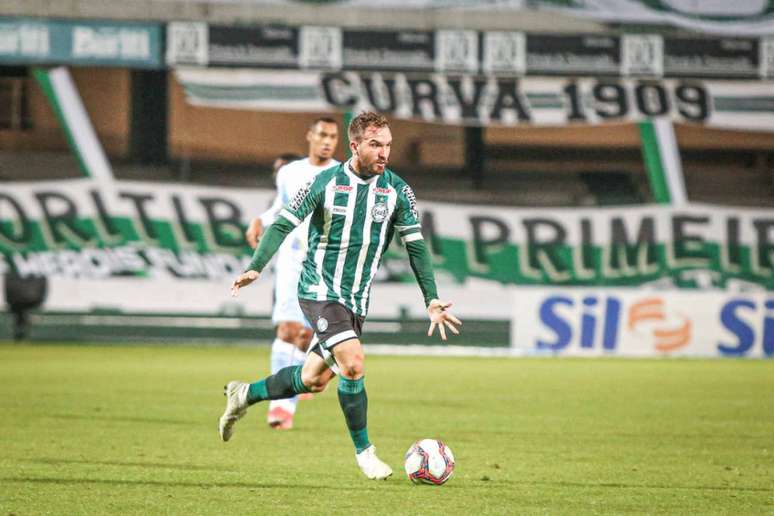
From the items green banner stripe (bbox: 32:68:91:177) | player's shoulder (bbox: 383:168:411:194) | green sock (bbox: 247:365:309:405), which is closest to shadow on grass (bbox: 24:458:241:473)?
green sock (bbox: 247:365:309:405)

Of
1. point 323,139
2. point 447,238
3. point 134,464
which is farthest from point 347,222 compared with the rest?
point 447,238

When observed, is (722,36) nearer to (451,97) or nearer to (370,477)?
(451,97)

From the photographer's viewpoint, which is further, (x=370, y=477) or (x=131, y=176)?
(x=131, y=176)

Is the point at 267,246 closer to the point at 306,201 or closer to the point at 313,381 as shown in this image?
the point at 306,201

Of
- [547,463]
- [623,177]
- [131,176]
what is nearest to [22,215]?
[131,176]

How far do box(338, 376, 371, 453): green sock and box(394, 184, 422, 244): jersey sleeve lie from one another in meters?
0.76

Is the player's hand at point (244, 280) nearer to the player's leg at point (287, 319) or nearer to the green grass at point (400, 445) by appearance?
the green grass at point (400, 445)

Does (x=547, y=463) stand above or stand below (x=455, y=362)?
above

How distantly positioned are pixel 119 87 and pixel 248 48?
397cm

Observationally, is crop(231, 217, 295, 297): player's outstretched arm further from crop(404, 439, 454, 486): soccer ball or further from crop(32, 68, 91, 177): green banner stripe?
crop(32, 68, 91, 177): green banner stripe

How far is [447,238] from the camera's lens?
2208 centimetres

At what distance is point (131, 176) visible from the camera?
22.5m

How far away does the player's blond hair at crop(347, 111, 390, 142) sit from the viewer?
6465 millimetres

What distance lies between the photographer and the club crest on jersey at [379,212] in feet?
21.8
